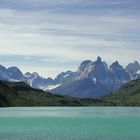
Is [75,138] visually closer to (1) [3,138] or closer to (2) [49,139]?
(2) [49,139]

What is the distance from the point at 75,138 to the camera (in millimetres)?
105312

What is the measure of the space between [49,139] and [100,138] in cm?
1315

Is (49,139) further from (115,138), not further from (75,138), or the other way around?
(115,138)

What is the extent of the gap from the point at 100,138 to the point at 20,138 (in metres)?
20.3

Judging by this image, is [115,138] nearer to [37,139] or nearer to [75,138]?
[75,138]

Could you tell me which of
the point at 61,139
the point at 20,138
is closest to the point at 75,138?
the point at 61,139

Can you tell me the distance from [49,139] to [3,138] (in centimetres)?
1151

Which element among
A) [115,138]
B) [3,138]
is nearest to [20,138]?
[3,138]

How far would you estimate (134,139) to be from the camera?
4075 inches

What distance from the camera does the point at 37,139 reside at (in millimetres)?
101625

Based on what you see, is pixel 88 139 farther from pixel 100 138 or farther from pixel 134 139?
pixel 134 139

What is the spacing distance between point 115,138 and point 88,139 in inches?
301

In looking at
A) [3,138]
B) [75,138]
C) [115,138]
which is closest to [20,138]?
[3,138]

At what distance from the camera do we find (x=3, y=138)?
102812 mm
